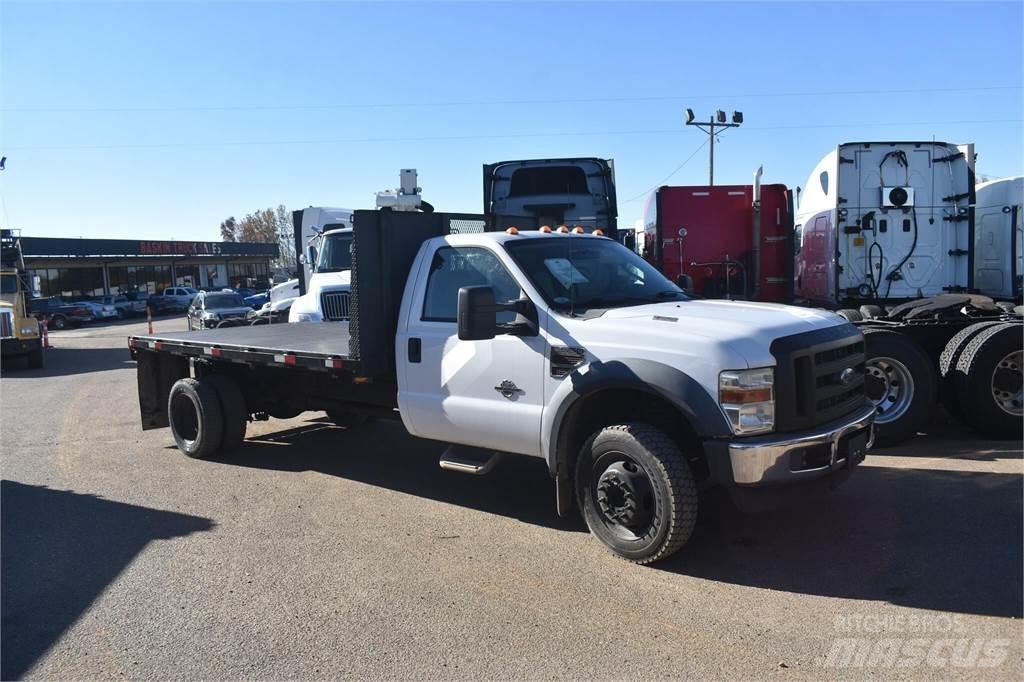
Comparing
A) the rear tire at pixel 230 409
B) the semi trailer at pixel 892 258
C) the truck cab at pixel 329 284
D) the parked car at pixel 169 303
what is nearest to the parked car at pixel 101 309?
the parked car at pixel 169 303

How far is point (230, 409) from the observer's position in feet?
26.4

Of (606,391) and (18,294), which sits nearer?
(606,391)

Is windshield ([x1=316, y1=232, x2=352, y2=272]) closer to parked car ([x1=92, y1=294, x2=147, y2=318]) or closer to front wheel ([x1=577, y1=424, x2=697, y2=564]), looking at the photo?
front wheel ([x1=577, y1=424, x2=697, y2=564])

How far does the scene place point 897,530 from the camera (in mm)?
5230

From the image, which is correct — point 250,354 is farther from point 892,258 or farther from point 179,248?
point 179,248

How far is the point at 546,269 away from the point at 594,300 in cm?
41

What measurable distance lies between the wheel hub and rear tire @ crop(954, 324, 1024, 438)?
441 centimetres

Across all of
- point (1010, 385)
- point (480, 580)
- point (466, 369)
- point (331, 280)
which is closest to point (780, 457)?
point (480, 580)

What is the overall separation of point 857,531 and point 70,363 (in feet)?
64.4

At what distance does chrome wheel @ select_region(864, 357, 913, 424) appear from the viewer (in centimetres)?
744

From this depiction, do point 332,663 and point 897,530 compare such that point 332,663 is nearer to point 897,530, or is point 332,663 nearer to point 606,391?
point 606,391

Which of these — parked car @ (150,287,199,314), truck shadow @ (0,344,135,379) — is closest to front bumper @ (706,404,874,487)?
truck shadow @ (0,344,135,379)

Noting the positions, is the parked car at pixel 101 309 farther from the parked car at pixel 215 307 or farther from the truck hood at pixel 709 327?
the truck hood at pixel 709 327

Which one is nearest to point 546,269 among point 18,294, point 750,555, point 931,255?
point 750,555
